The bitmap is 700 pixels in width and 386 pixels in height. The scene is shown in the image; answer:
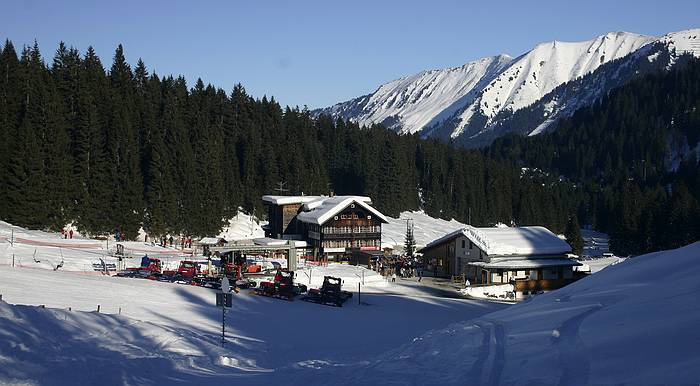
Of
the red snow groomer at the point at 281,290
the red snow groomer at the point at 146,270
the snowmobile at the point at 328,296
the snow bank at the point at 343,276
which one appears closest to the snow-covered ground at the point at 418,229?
the snow bank at the point at 343,276

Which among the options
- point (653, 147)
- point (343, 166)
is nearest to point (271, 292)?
point (343, 166)

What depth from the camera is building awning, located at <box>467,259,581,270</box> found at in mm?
50000

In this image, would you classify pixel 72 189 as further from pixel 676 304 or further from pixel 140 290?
pixel 676 304

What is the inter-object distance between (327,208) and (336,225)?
6.64 feet

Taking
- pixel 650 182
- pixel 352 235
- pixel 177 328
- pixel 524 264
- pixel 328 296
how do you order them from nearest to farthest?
pixel 177 328, pixel 328 296, pixel 524 264, pixel 352 235, pixel 650 182

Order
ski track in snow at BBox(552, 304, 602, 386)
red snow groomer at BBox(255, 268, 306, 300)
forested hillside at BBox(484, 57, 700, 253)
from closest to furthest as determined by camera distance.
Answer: ski track in snow at BBox(552, 304, 602, 386) → red snow groomer at BBox(255, 268, 306, 300) → forested hillside at BBox(484, 57, 700, 253)

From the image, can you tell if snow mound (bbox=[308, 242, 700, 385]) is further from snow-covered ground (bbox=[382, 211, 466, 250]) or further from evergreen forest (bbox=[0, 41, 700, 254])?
snow-covered ground (bbox=[382, 211, 466, 250])

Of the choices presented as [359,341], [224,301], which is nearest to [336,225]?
[359,341]

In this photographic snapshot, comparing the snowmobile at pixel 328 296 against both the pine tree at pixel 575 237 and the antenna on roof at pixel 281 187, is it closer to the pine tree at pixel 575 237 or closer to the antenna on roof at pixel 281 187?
the antenna on roof at pixel 281 187

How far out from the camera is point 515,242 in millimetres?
52938

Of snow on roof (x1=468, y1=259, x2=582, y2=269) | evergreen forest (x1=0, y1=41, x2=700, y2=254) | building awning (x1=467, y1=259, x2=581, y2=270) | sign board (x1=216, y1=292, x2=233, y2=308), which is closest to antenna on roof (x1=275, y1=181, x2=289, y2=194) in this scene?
evergreen forest (x1=0, y1=41, x2=700, y2=254)

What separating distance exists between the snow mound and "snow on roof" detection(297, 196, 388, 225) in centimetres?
4312

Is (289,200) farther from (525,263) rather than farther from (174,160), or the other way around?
(525,263)

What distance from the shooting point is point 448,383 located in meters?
13.5
